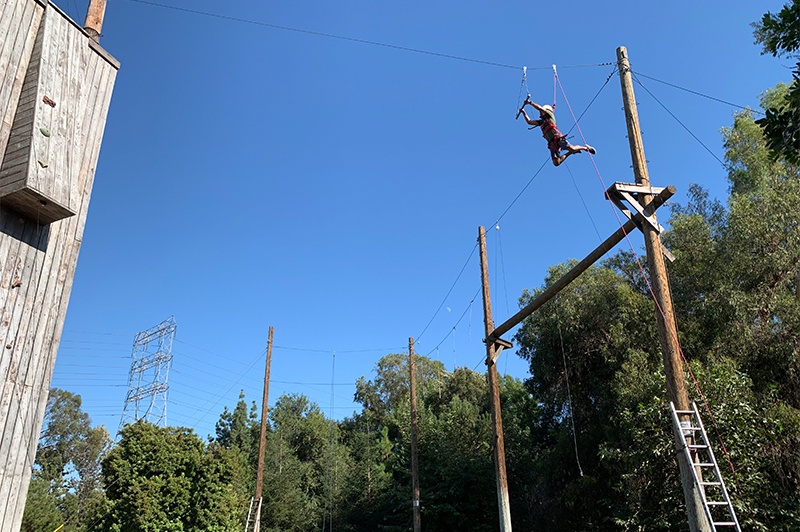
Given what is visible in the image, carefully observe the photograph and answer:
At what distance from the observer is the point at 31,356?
5426 millimetres

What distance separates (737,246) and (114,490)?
22847mm

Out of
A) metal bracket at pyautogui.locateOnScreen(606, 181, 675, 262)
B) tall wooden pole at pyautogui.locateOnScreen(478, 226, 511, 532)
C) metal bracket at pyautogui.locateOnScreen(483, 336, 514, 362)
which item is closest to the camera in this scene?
metal bracket at pyautogui.locateOnScreen(606, 181, 675, 262)

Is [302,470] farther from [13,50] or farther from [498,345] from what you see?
[13,50]

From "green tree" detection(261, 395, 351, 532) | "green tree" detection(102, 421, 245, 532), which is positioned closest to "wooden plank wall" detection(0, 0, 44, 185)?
"green tree" detection(102, 421, 245, 532)

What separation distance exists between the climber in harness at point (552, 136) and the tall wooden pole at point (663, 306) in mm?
1109

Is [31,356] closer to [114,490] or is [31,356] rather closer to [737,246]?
[737,246]

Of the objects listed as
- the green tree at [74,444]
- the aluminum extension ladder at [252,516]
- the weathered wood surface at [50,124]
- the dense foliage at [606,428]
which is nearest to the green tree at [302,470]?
the dense foliage at [606,428]

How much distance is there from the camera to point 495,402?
13.9m

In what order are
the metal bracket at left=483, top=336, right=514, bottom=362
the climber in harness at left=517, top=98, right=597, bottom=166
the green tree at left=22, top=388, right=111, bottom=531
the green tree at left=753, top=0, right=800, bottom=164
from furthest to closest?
the green tree at left=22, top=388, right=111, bottom=531
the metal bracket at left=483, top=336, right=514, bottom=362
the climber in harness at left=517, top=98, right=597, bottom=166
the green tree at left=753, top=0, right=800, bottom=164

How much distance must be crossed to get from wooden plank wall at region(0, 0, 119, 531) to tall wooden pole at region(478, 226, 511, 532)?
9812mm

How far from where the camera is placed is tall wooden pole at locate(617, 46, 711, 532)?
6844 mm

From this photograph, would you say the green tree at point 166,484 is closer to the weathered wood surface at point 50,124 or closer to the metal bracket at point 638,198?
the weathered wood surface at point 50,124

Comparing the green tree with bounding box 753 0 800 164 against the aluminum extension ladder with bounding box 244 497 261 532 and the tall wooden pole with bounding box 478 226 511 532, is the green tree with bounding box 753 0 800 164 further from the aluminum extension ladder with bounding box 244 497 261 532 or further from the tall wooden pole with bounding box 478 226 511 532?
the aluminum extension ladder with bounding box 244 497 261 532

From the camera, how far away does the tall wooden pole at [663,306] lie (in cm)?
684
